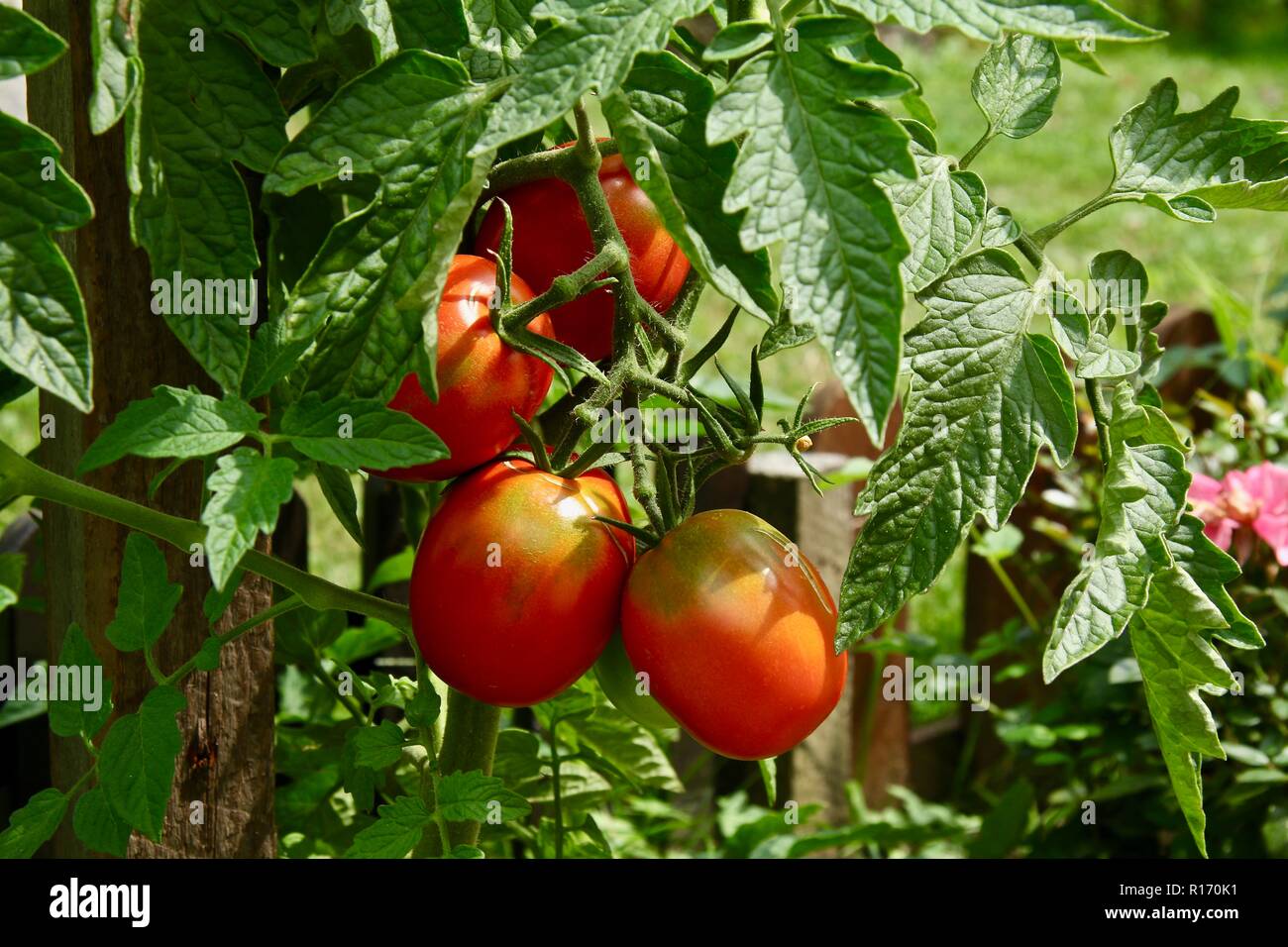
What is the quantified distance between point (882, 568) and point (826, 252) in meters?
0.23

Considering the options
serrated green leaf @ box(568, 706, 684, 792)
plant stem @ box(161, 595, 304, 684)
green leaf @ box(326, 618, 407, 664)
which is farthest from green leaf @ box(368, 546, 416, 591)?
plant stem @ box(161, 595, 304, 684)

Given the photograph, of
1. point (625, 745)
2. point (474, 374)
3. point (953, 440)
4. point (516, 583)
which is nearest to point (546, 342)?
point (474, 374)

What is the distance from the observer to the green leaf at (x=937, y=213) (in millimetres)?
807

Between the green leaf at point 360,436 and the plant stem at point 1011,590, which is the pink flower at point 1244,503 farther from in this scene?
the green leaf at point 360,436

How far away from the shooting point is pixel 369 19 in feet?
2.51

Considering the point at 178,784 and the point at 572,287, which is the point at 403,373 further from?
the point at 178,784

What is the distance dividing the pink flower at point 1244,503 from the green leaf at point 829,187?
1.05 meters

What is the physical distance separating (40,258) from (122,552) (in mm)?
386

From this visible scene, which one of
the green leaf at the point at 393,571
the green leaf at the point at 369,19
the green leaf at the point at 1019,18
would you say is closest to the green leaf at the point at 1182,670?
the green leaf at the point at 1019,18

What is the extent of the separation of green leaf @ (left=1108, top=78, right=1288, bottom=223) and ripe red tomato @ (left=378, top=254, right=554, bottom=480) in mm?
410

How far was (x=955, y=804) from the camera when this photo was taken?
6.91ft

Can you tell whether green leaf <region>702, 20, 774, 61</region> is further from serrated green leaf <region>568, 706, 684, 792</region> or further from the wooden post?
serrated green leaf <region>568, 706, 684, 792</region>

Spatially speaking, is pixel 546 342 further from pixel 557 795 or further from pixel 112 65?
pixel 557 795

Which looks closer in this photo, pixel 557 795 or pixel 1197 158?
pixel 1197 158
